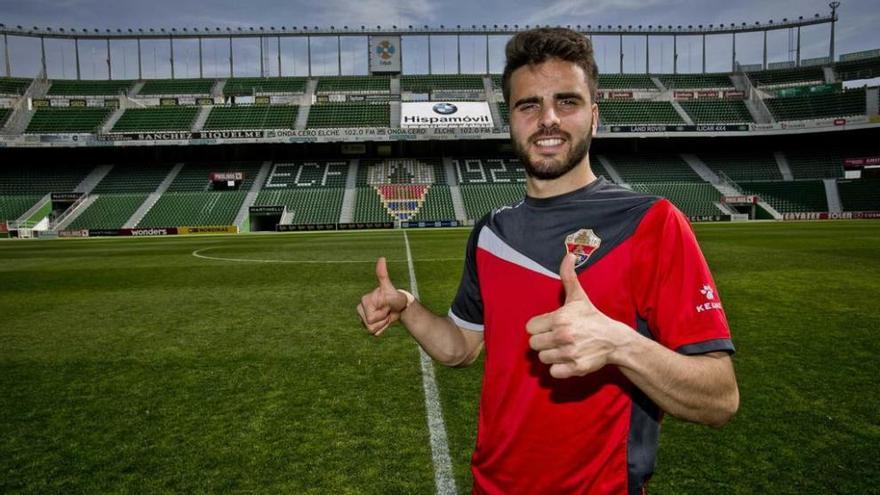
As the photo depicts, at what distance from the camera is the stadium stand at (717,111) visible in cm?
5468

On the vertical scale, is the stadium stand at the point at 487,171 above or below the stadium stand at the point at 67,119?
below

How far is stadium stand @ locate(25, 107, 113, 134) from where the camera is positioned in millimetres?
51750

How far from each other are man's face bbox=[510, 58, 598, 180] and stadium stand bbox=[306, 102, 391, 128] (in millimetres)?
53333

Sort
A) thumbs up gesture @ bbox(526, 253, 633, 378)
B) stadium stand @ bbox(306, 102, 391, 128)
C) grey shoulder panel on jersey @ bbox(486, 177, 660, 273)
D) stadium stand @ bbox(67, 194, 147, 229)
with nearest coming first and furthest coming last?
thumbs up gesture @ bbox(526, 253, 633, 378) → grey shoulder panel on jersey @ bbox(486, 177, 660, 273) → stadium stand @ bbox(67, 194, 147, 229) → stadium stand @ bbox(306, 102, 391, 128)

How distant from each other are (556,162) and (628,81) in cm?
6707

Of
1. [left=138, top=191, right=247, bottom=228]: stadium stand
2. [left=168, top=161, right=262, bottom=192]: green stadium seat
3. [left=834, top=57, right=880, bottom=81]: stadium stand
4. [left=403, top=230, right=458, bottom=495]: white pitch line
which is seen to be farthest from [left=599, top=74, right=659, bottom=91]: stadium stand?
[left=403, top=230, right=458, bottom=495]: white pitch line

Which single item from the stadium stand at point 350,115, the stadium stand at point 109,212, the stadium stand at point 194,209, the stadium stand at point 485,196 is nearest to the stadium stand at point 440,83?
the stadium stand at point 350,115

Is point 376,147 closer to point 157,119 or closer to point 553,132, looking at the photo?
point 157,119

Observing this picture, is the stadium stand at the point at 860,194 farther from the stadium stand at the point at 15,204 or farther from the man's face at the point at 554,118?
the stadium stand at the point at 15,204

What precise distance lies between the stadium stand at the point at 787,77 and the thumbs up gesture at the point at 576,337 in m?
70.8

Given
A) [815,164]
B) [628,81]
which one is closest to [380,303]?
[815,164]

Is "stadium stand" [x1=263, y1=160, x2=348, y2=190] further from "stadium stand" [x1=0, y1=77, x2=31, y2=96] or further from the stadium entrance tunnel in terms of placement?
"stadium stand" [x1=0, y1=77, x2=31, y2=96]

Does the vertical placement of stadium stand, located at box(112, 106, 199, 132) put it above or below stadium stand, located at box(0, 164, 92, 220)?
above

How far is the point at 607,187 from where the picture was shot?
2.17 m
